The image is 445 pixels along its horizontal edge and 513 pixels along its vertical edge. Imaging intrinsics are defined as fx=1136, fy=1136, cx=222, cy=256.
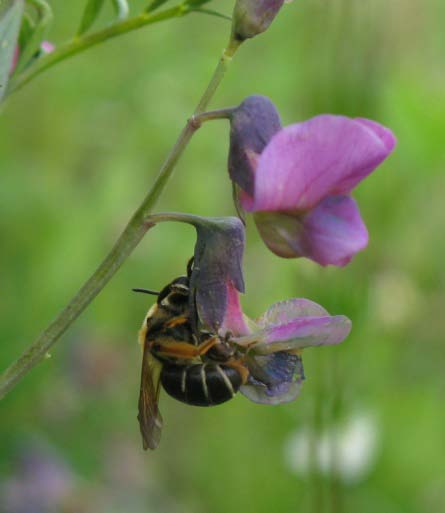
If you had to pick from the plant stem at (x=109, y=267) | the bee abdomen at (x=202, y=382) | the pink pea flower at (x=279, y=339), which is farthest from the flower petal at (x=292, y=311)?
the plant stem at (x=109, y=267)

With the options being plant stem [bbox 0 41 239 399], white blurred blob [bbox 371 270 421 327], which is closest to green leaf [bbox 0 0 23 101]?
plant stem [bbox 0 41 239 399]

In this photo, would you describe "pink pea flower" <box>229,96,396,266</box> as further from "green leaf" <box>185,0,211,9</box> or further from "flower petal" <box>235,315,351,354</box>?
"green leaf" <box>185,0,211,9</box>

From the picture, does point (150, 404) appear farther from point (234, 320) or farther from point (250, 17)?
point (250, 17)

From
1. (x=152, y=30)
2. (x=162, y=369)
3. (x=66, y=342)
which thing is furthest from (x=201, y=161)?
(x=162, y=369)

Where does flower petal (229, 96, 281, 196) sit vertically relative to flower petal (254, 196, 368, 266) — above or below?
above

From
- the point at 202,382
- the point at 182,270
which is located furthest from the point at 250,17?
the point at 182,270

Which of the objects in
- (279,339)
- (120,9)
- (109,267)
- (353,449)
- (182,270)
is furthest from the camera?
(182,270)

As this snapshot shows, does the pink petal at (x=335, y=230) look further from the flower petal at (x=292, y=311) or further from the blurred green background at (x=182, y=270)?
the blurred green background at (x=182, y=270)
